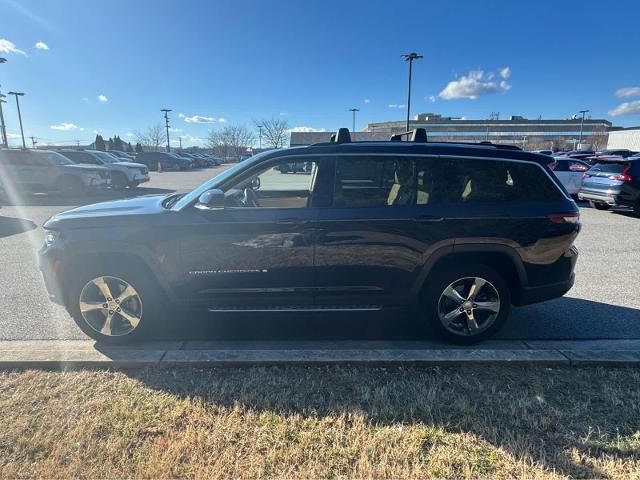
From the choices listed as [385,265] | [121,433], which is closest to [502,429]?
[385,265]

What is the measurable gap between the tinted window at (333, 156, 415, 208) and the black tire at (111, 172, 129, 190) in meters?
16.3

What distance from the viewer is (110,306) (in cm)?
346

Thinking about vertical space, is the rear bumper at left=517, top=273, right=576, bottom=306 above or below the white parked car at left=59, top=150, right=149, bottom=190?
below

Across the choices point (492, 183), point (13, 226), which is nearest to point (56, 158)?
point (13, 226)

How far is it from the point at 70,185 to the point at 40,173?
43.2 inches

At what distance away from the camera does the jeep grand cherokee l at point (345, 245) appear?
331 centimetres

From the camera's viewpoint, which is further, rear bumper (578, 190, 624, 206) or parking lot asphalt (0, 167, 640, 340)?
rear bumper (578, 190, 624, 206)

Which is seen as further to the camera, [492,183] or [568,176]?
[568,176]

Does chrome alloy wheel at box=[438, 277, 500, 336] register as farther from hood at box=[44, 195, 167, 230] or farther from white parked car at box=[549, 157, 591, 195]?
white parked car at box=[549, 157, 591, 195]

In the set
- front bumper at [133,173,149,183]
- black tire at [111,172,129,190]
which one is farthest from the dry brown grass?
front bumper at [133,173,149,183]

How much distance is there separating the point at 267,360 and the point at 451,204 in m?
2.12

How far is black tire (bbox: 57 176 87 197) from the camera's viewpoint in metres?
14.4

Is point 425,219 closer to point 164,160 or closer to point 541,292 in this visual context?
point 541,292

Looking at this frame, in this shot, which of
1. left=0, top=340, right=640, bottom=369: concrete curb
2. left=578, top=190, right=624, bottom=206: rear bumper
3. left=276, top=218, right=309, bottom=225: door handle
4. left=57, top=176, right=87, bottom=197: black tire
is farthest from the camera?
left=57, top=176, right=87, bottom=197: black tire
